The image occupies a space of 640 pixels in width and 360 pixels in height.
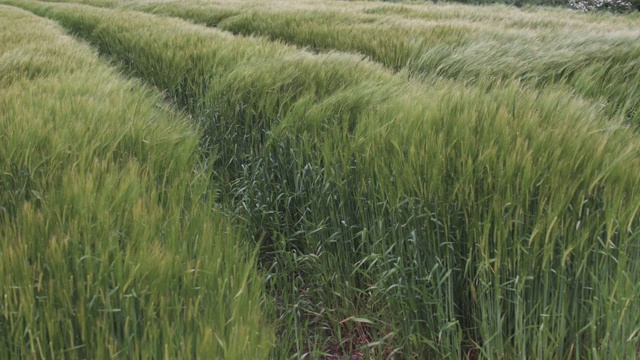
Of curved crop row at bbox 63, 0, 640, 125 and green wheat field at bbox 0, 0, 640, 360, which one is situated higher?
curved crop row at bbox 63, 0, 640, 125

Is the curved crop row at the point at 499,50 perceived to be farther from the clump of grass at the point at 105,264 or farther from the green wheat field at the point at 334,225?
the clump of grass at the point at 105,264

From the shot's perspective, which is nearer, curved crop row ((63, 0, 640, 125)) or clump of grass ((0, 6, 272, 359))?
clump of grass ((0, 6, 272, 359))

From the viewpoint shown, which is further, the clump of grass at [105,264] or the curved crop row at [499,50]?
the curved crop row at [499,50]

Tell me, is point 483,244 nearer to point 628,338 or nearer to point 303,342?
point 628,338

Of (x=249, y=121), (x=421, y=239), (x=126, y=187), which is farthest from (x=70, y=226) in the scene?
(x=249, y=121)

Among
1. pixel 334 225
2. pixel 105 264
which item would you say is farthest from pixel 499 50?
pixel 105 264

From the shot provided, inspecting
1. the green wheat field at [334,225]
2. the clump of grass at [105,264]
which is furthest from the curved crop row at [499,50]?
the clump of grass at [105,264]

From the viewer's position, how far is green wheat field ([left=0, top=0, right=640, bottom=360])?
694 mm

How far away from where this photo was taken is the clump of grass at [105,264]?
635 mm

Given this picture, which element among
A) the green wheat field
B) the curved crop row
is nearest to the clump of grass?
the green wheat field

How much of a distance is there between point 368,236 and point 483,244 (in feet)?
1.37

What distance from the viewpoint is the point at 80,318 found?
64cm

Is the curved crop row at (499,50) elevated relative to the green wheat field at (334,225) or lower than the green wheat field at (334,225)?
elevated

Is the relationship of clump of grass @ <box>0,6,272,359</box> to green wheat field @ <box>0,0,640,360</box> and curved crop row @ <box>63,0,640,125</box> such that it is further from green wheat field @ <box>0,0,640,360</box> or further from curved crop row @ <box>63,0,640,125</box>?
curved crop row @ <box>63,0,640,125</box>
